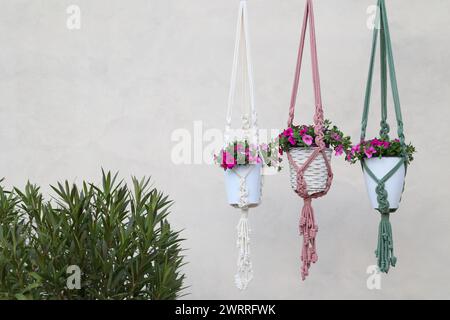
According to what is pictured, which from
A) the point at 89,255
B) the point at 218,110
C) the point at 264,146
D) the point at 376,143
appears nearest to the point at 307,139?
the point at 264,146

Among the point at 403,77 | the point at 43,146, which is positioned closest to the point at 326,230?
the point at 403,77

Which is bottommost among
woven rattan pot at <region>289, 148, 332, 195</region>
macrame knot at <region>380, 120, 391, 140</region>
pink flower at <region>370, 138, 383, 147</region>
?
woven rattan pot at <region>289, 148, 332, 195</region>

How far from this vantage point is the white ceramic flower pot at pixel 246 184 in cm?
332

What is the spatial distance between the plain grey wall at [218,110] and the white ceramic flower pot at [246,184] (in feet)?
4.61

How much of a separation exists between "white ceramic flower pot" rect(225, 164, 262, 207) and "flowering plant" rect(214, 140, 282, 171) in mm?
31

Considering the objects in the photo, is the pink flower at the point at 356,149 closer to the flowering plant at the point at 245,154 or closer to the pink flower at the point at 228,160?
the flowering plant at the point at 245,154

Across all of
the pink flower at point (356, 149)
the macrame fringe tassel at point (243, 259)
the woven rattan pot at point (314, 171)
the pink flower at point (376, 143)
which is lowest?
the macrame fringe tassel at point (243, 259)

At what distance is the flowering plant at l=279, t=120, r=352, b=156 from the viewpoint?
10.7 feet

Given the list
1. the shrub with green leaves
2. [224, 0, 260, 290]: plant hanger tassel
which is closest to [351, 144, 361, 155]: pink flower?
[224, 0, 260, 290]: plant hanger tassel

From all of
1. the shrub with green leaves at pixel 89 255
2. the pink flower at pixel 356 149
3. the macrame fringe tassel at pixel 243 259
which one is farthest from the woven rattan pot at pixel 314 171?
the shrub with green leaves at pixel 89 255

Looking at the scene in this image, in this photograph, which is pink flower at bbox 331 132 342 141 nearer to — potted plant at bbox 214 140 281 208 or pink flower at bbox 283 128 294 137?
pink flower at bbox 283 128 294 137

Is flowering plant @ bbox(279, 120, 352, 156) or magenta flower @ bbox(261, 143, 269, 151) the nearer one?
flowering plant @ bbox(279, 120, 352, 156)

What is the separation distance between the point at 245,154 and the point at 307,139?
1.04 ft

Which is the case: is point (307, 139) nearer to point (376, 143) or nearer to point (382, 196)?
point (376, 143)
